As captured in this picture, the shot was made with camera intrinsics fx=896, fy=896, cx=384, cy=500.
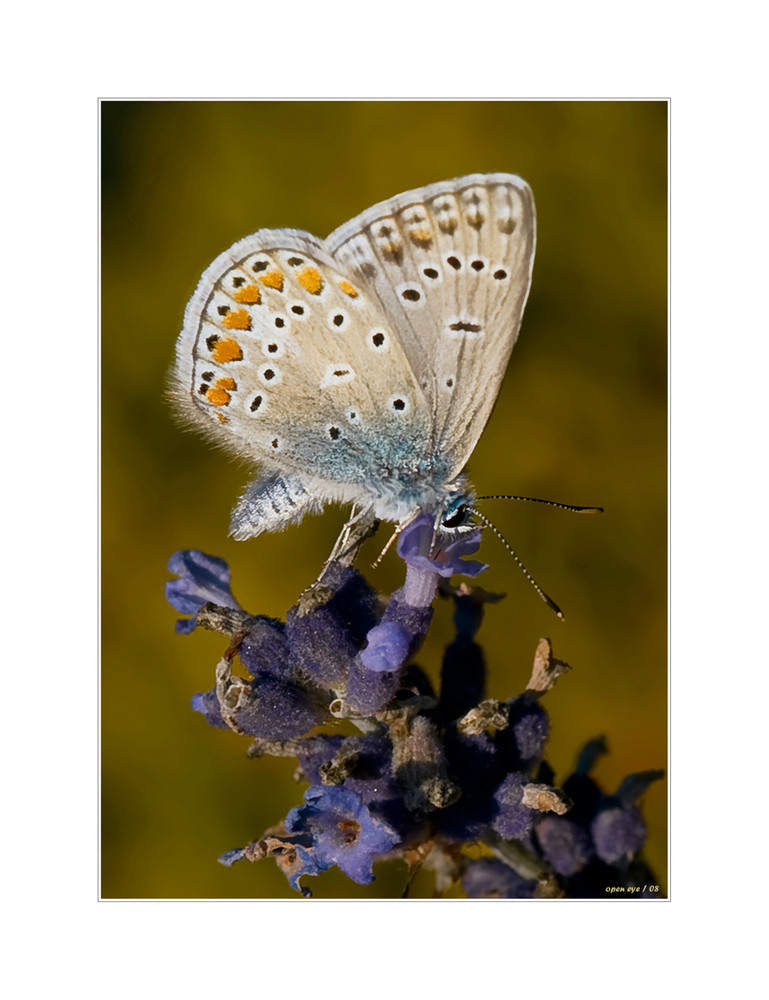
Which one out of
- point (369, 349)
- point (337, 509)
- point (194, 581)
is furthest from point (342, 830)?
point (337, 509)

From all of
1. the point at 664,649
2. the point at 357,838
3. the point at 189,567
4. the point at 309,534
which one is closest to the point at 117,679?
the point at 309,534

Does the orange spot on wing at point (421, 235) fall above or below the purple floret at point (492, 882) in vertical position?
above

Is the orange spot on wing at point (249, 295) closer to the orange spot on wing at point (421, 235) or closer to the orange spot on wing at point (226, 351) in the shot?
the orange spot on wing at point (226, 351)

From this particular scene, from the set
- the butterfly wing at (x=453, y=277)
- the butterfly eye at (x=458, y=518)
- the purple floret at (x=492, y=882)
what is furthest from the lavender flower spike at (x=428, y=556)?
the purple floret at (x=492, y=882)

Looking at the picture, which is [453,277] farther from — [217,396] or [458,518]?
[217,396]

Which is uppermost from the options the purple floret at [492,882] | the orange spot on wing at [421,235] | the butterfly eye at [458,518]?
the orange spot on wing at [421,235]

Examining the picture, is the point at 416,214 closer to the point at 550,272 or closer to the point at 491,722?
the point at 491,722

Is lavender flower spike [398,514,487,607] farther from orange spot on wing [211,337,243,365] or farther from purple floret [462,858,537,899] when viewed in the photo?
purple floret [462,858,537,899]

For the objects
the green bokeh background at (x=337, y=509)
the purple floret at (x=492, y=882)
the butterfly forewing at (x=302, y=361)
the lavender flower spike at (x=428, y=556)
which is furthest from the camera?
the green bokeh background at (x=337, y=509)

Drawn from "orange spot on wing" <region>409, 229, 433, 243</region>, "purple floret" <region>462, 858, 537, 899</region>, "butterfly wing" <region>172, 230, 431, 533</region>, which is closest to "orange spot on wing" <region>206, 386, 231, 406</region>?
"butterfly wing" <region>172, 230, 431, 533</region>
